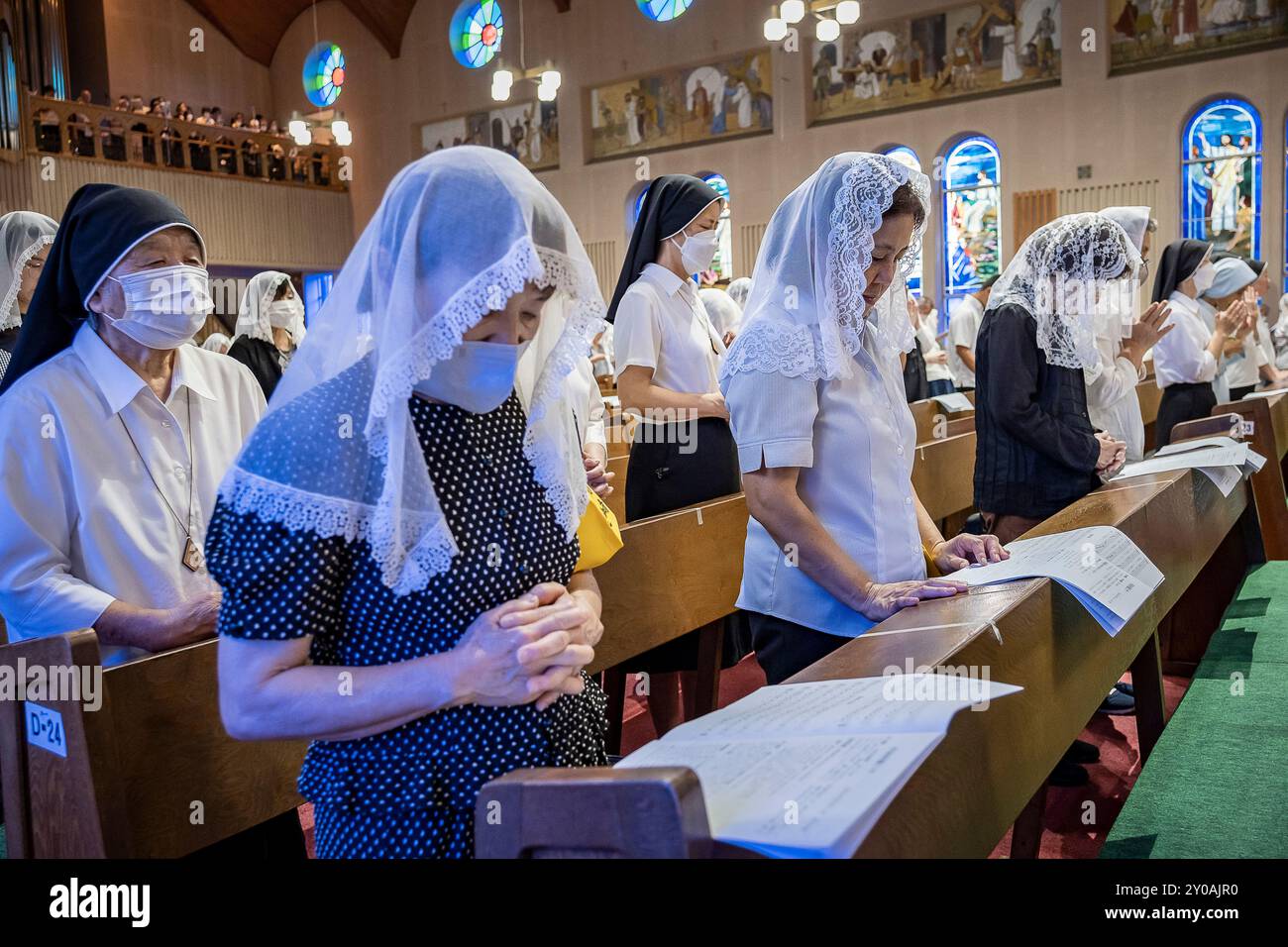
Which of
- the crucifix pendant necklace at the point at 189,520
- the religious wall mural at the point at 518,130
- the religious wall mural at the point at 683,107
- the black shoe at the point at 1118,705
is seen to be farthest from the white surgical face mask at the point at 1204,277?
the religious wall mural at the point at 518,130

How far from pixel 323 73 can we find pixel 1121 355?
67.5 ft

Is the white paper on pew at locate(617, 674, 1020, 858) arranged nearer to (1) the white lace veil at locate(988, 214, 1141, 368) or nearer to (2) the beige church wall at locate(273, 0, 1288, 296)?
(1) the white lace veil at locate(988, 214, 1141, 368)

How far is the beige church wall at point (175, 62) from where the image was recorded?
61.2ft

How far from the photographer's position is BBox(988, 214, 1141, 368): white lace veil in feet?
10.3

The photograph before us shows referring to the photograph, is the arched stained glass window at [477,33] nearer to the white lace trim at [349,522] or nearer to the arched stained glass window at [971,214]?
the arched stained glass window at [971,214]

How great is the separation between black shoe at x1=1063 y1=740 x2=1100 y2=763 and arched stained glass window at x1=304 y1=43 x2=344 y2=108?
67.5 feet

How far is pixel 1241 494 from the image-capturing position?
13.1 ft

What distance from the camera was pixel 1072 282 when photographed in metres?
3.20

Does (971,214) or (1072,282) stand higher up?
(971,214)

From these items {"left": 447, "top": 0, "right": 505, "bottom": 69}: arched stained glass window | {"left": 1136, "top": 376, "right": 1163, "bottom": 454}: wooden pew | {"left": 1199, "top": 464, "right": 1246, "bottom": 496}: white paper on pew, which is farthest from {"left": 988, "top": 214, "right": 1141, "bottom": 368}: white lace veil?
{"left": 447, "top": 0, "right": 505, "bottom": 69}: arched stained glass window

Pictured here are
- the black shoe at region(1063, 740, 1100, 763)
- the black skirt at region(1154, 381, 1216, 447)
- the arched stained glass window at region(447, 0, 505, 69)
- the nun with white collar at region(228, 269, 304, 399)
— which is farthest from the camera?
the arched stained glass window at region(447, 0, 505, 69)

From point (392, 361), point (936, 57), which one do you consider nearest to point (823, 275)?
point (392, 361)

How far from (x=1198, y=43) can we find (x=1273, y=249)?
8.84 ft

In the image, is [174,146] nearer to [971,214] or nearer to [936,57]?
[936,57]
